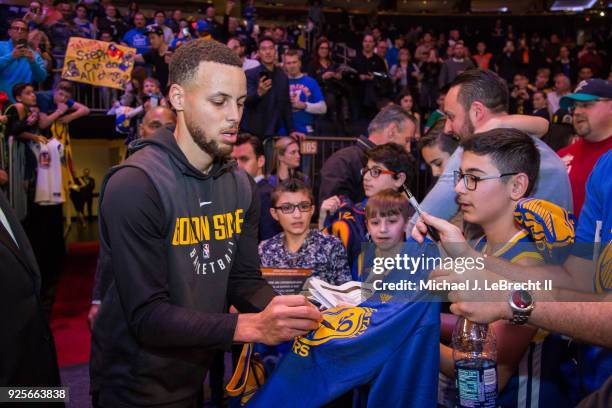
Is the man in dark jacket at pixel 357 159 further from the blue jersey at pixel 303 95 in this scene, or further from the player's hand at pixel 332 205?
the blue jersey at pixel 303 95

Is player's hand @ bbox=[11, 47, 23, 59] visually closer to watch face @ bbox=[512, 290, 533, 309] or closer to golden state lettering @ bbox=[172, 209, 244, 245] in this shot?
golden state lettering @ bbox=[172, 209, 244, 245]

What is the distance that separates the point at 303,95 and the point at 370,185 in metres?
3.73

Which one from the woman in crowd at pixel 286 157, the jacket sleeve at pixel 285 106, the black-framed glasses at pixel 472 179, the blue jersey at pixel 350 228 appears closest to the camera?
the black-framed glasses at pixel 472 179

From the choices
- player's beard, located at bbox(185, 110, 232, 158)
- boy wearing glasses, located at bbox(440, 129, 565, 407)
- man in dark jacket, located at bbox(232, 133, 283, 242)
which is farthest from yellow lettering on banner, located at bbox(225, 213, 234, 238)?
man in dark jacket, located at bbox(232, 133, 283, 242)

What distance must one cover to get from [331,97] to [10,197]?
5231 mm

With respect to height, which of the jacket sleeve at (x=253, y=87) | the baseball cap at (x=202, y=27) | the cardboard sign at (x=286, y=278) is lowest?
the cardboard sign at (x=286, y=278)

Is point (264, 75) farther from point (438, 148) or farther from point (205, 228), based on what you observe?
point (205, 228)

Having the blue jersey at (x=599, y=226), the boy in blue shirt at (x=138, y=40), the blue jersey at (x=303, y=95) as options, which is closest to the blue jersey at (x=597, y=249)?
the blue jersey at (x=599, y=226)

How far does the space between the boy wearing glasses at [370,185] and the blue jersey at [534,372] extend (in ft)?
6.79

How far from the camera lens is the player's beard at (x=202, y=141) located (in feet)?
6.88

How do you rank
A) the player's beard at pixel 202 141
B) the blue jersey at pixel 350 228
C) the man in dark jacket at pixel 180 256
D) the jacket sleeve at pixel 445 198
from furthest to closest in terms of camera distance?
the blue jersey at pixel 350 228 → the jacket sleeve at pixel 445 198 → the player's beard at pixel 202 141 → the man in dark jacket at pixel 180 256

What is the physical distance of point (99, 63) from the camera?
27.8ft

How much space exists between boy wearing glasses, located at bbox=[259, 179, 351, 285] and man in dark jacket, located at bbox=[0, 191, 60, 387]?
6.64 feet

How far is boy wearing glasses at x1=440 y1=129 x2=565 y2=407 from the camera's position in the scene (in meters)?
2.10
